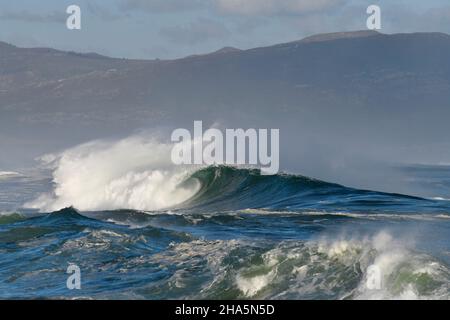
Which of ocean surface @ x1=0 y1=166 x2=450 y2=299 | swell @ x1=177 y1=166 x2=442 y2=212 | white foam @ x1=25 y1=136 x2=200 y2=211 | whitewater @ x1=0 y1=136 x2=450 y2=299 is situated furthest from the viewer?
white foam @ x1=25 y1=136 x2=200 y2=211

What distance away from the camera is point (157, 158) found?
150 feet

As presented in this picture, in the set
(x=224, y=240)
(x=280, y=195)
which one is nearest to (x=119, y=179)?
(x=280, y=195)

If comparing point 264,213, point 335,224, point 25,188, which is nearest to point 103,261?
point 335,224

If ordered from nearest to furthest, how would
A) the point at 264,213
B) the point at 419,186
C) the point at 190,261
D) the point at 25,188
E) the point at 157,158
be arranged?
the point at 190,261
the point at 264,213
the point at 157,158
the point at 25,188
the point at 419,186

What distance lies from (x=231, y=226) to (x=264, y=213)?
3.71m

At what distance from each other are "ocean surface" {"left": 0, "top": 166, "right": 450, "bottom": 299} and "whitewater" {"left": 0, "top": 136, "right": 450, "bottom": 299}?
4 centimetres

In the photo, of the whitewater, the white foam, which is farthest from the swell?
the white foam

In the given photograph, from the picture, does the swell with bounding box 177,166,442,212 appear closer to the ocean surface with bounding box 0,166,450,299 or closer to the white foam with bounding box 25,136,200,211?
the ocean surface with bounding box 0,166,450,299

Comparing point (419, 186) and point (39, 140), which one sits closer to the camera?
point (419, 186)

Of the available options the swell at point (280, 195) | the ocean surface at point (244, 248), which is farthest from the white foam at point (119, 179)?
the ocean surface at point (244, 248)

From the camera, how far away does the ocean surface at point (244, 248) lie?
17891 millimetres

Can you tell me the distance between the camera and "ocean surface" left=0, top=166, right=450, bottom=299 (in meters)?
17.9
